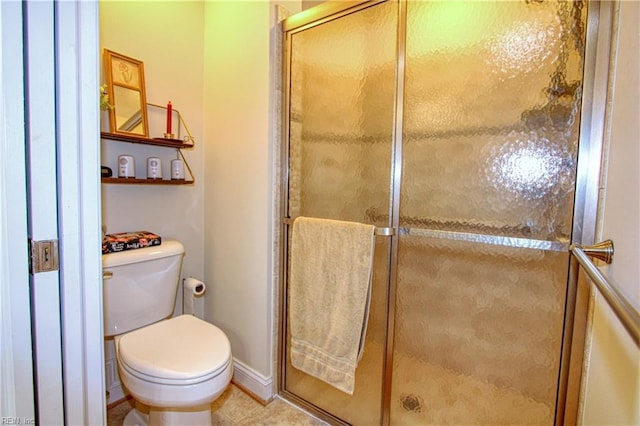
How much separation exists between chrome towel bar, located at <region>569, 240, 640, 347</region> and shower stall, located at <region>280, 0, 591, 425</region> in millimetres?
273

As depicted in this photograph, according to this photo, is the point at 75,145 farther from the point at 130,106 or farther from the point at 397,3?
the point at 397,3

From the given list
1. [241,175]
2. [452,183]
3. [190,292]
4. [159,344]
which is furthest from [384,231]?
[190,292]

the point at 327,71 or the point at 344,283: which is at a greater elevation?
the point at 327,71

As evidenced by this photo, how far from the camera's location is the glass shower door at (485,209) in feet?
3.34

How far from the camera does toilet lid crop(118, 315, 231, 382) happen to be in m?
1.17

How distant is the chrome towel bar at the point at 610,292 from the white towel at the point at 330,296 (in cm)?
70

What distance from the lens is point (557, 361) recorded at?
3.41 ft

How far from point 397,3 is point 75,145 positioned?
122 centimetres

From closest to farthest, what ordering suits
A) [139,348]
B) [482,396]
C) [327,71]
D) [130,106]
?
[482,396] → [139,348] → [327,71] → [130,106]

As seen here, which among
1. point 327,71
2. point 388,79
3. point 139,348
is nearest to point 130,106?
point 327,71

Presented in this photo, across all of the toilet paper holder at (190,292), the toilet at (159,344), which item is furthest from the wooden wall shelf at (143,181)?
the toilet paper holder at (190,292)

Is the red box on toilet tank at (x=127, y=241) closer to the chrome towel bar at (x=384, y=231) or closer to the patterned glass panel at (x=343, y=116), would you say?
the patterned glass panel at (x=343, y=116)

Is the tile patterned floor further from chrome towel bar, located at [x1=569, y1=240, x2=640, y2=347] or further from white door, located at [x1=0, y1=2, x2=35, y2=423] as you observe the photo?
chrome towel bar, located at [x1=569, y1=240, x2=640, y2=347]

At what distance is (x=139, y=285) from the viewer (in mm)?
1481
